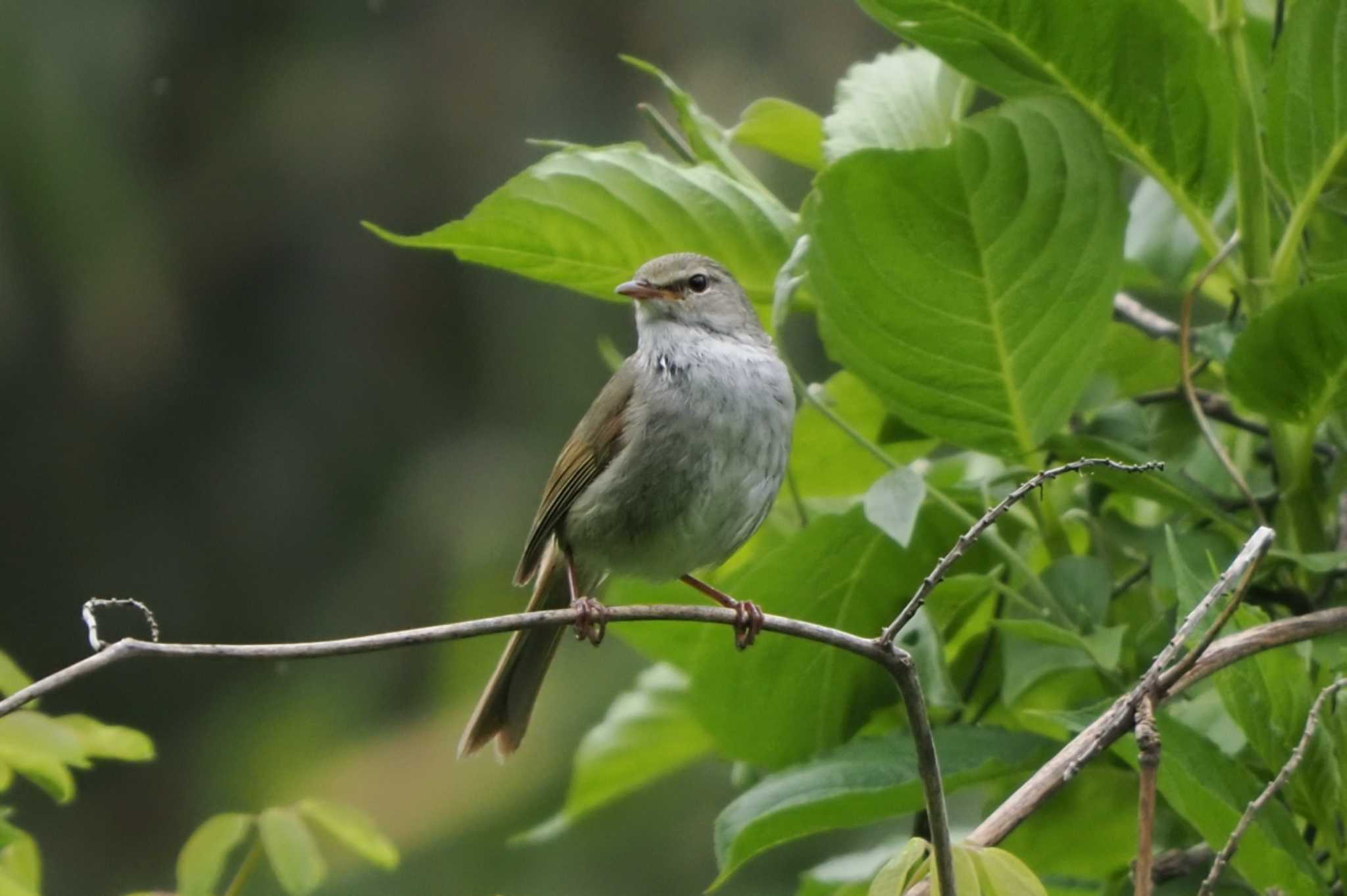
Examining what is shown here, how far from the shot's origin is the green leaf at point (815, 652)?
8.32 feet

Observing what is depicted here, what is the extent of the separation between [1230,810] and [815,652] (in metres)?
0.72

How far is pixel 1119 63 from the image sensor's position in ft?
7.86

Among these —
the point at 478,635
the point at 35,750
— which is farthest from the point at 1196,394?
the point at 35,750

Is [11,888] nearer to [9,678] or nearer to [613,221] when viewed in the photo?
[9,678]

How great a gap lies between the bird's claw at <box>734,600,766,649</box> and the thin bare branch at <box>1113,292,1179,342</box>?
0.95m

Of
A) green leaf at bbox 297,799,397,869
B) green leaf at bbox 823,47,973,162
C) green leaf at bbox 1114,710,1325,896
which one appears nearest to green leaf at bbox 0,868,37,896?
green leaf at bbox 297,799,397,869

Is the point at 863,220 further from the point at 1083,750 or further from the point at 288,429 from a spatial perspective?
the point at 288,429

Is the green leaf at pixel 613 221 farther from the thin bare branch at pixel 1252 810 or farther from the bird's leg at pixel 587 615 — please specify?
the thin bare branch at pixel 1252 810

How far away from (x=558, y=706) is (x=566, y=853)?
0.70 metres

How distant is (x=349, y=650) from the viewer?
1643mm

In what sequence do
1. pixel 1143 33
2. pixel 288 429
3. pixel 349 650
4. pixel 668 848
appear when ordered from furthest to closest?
pixel 288 429, pixel 668 848, pixel 1143 33, pixel 349 650

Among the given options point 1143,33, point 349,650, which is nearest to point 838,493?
point 1143,33

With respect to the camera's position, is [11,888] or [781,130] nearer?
[11,888]

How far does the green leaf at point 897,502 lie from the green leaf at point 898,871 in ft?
2.09
